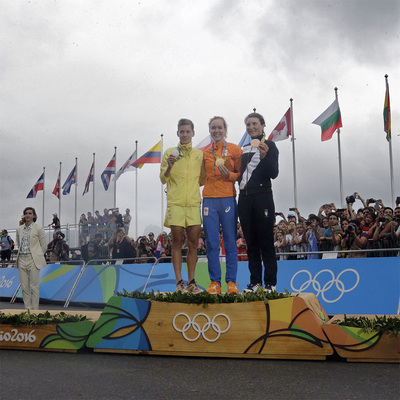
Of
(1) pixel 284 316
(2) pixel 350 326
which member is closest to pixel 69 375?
(1) pixel 284 316

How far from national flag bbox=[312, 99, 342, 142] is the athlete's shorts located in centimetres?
1329

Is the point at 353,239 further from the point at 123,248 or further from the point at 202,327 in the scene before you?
the point at 123,248

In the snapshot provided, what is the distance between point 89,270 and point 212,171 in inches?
274

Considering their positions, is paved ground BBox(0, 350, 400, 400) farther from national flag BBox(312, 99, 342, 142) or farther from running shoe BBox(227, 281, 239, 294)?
national flag BBox(312, 99, 342, 142)

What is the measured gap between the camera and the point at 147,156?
63.1 feet

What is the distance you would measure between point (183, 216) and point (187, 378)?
7.26 ft

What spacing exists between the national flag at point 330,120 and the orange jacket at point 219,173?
42.1ft

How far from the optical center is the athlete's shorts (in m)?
5.65

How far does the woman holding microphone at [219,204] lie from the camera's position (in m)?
5.72

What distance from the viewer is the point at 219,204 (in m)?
5.74

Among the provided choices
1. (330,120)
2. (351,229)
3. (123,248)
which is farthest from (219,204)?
(330,120)

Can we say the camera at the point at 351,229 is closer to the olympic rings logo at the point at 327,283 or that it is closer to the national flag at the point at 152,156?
the olympic rings logo at the point at 327,283

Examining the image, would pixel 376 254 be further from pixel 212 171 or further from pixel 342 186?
pixel 342 186

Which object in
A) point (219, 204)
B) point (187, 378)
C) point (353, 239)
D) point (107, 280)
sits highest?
point (219, 204)
